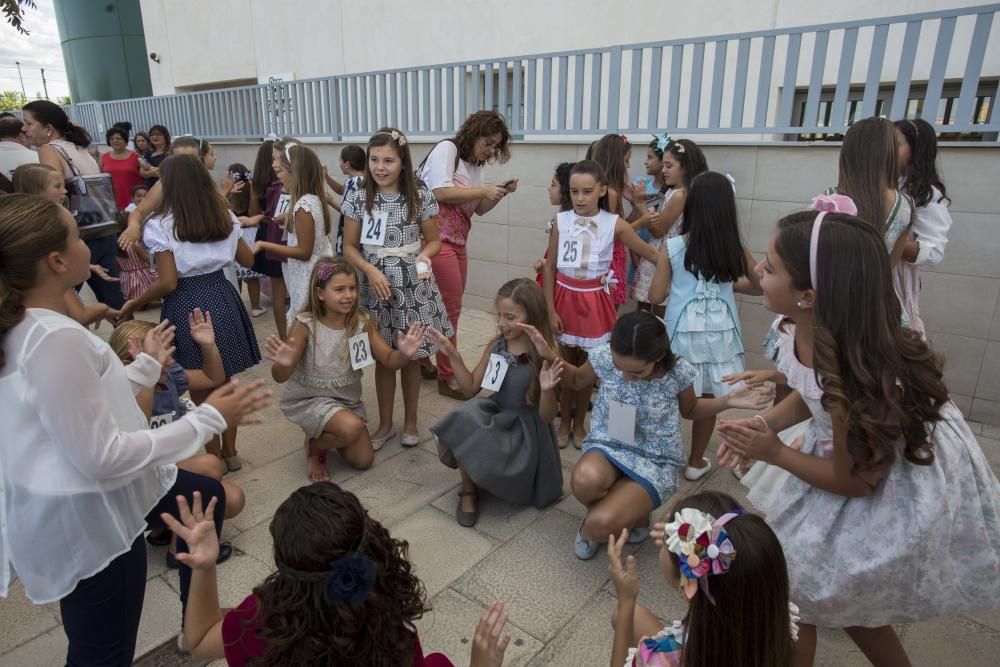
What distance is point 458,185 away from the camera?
421 cm

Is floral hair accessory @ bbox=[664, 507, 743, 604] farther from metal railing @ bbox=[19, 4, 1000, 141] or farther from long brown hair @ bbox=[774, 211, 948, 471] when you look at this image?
metal railing @ bbox=[19, 4, 1000, 141]

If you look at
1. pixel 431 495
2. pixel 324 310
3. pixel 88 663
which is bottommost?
pixel 431 495

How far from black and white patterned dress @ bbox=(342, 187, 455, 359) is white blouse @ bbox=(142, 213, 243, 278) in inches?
31.1

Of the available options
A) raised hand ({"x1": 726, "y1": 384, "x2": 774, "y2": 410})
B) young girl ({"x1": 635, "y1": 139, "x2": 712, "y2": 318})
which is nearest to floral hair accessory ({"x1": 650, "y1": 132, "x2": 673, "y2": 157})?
young girl ({"x1": 635, "y1": 139, "x2": 712, "y2": 318})

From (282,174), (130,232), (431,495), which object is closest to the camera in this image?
(431,495)

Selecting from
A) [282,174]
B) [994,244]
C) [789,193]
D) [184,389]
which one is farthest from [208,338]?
[994,244]

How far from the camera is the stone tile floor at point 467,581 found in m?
2.13

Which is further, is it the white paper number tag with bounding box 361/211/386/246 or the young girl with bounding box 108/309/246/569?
the white paper number tag with bounding box 361/211/386/246

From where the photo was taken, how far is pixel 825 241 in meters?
1.52

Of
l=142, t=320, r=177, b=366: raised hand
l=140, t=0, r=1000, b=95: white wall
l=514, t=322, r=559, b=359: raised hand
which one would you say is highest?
l=140, t=0, r=1000, b=95: white wall

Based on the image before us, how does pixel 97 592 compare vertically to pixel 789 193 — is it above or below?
below

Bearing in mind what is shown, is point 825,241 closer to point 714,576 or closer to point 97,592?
point 714,576

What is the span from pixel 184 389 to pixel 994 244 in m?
4.54

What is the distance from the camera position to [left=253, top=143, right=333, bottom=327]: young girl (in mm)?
4145
